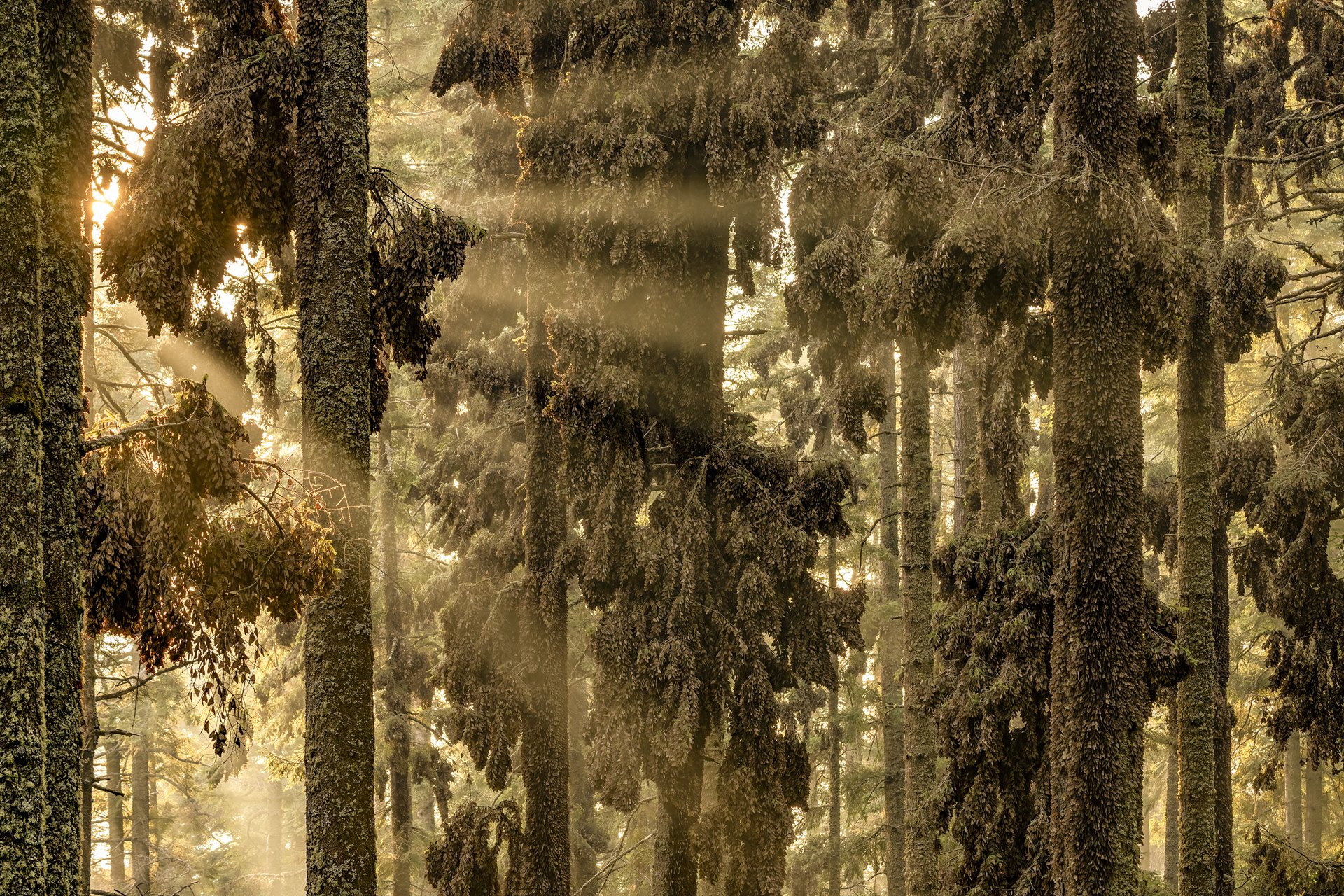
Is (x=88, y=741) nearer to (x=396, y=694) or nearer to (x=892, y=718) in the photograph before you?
(x=396, y=694)

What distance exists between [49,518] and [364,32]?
415 cm

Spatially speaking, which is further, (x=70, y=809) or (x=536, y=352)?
(x=536, y=352)

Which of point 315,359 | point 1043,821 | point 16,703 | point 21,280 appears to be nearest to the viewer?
point 16,703

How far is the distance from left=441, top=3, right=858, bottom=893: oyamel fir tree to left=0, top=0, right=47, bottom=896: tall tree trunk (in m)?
7.04

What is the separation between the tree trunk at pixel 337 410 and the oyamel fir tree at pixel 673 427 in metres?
4.70

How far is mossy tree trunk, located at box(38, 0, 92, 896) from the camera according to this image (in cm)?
566

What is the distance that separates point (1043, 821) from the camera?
10539 mm

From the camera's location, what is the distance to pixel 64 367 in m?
5.87

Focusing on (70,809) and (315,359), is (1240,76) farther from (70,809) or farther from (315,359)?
(70,809)

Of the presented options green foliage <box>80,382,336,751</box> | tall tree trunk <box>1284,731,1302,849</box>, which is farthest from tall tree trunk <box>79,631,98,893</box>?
tall tree trunk <box>1284,731,1302,849</box>

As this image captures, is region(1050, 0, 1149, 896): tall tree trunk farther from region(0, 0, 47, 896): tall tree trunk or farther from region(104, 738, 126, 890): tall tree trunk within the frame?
region(104, 738, 126, 890): tall tree trunk

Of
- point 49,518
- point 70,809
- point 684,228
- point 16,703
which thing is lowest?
point 70,809

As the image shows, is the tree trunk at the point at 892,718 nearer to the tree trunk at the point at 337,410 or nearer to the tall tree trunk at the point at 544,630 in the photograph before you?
the tall tree trunk at the point at 544,630

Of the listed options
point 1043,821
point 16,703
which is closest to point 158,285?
point 16,703
